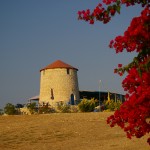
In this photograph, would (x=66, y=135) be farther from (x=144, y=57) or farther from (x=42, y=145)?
(x=144, y=57)

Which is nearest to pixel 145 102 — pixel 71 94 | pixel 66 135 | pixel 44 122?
pixel 66 135

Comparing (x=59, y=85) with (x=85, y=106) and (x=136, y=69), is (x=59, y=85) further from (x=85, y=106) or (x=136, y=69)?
(x=136, y=69)

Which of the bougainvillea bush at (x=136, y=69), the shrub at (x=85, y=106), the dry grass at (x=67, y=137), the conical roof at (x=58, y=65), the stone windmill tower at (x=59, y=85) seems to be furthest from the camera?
the conical roof at (x=58, y=65)

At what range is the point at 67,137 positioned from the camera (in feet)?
44.4

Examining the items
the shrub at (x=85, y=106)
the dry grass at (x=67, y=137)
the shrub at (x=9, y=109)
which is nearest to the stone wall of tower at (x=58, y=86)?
the shrub at (x=9, y=109)

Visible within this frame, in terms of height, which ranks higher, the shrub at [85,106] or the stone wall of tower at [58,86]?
the stone wall of tower at [58,86]

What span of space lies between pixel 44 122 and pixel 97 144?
682 centimetres

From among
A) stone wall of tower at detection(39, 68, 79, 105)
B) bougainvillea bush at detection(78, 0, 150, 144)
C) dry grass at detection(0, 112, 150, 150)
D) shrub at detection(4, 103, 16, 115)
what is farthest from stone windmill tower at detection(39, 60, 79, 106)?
bougainvillea bush at detection(78, 0, 150, 144)

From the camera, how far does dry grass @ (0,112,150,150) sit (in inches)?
450

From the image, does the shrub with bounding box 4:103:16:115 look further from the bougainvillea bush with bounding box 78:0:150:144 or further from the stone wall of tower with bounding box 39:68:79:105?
the bougainvillea bush with bounding box 78:0:150:144

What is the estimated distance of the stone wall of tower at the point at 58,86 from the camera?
4659 cm

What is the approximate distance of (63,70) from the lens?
1863 inches

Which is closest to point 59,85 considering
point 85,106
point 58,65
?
point 58,65

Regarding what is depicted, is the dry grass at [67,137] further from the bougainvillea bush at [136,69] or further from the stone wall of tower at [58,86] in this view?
the stone wall of tower at [58,86]
